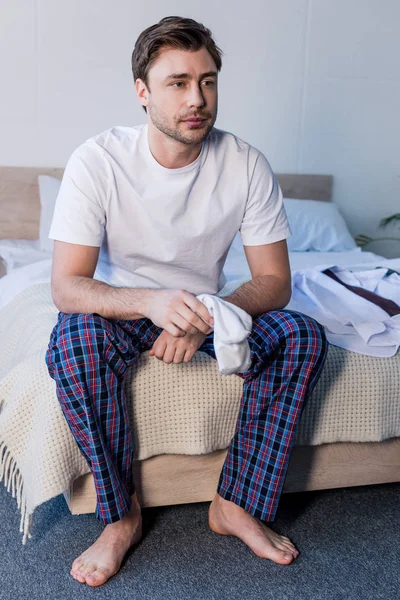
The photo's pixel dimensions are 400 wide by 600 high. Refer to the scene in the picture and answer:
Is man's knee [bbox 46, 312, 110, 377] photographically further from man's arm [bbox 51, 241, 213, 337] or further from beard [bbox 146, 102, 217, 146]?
beard [bbox 146, 102, 217, 146]

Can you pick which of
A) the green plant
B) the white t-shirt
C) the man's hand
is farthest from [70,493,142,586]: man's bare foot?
the green plant

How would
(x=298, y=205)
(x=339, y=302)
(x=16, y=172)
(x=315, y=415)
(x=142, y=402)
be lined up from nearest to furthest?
1. (x=142, y=402)
2. (x=315, y=415)
3. (x=339, y=302)
4. (x=16, y=172)
5. (x=298, y=205)

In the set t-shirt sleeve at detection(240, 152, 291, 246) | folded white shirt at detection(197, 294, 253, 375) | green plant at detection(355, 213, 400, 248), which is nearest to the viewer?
folded white shirt at detection(197, 294, 253, 375)

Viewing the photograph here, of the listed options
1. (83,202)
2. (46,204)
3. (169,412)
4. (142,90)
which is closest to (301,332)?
(169,412)

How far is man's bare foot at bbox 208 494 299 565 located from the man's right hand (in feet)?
1.47

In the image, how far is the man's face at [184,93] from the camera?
5.91 feet

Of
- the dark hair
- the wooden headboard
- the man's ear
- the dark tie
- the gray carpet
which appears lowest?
the gray carpet

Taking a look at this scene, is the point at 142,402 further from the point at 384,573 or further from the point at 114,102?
the point at 114,102

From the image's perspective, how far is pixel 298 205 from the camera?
3713mm

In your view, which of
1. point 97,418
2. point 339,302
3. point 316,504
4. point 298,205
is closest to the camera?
point 97,418

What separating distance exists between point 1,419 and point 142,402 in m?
0.33

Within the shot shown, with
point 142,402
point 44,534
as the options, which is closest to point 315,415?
point 142,402

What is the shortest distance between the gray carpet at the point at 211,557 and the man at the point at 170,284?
46 mm

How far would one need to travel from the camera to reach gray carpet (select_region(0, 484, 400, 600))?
62.0 inches
